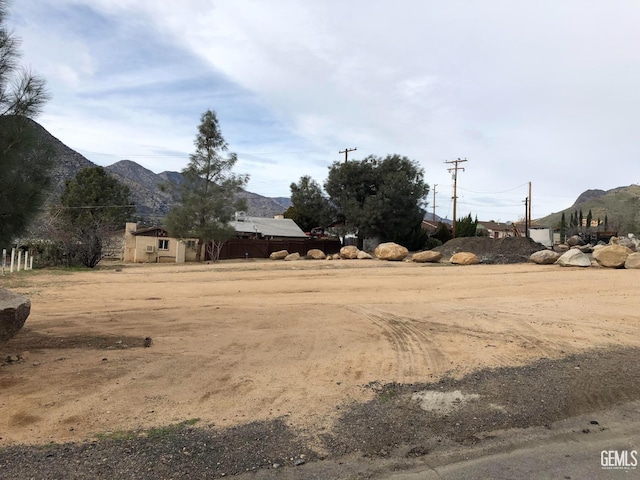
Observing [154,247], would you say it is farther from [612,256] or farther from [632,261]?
[632,261]

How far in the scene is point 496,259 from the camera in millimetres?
32750

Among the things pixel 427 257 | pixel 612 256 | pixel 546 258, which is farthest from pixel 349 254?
pixel 612 256

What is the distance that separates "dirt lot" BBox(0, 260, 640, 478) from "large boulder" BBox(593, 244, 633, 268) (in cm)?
1515

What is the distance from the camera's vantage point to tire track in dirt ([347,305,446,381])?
6.37 metres

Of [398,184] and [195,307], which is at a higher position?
[398,184]

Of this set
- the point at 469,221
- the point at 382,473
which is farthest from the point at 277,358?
the point at 469,221

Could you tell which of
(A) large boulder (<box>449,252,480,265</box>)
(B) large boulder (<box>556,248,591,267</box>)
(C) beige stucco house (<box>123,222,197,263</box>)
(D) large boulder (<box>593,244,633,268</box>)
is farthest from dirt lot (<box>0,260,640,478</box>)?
(C) beige stucco house (<box>123,222,197,263</box>)

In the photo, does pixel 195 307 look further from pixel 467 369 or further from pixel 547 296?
pixel 547 296

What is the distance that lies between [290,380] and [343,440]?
1.74m

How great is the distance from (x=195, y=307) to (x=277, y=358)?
5.32 meters

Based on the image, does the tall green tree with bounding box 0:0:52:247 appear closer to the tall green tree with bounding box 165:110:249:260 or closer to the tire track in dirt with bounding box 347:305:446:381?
the tire track in dirt with bounding box 347:305:446:381

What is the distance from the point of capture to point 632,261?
24.6 meters

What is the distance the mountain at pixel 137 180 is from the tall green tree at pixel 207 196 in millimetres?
1430

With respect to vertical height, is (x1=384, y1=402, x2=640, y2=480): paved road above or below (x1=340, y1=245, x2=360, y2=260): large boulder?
below
